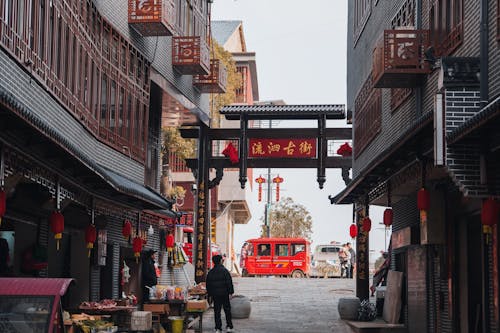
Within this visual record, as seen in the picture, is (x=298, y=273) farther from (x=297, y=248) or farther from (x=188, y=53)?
(x=188, y=53)

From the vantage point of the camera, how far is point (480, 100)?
15.5m

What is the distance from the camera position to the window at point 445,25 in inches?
715

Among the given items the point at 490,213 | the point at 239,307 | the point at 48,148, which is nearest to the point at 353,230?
the point at 239,307

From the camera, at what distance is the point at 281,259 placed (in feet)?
204

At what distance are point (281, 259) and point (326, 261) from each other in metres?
2.92

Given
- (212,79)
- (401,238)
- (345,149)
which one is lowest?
(401,238)

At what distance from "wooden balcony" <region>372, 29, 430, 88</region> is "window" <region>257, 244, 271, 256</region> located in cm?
4203

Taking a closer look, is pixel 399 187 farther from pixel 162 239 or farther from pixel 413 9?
pixel 162 239

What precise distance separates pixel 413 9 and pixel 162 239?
15.1 m

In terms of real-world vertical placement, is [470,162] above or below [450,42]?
below

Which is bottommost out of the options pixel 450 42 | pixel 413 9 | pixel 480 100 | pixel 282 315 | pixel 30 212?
pixel 282 315

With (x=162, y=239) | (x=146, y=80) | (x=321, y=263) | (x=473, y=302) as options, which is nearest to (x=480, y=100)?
(x=473, y=302)

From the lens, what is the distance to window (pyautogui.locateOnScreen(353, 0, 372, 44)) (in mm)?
29333

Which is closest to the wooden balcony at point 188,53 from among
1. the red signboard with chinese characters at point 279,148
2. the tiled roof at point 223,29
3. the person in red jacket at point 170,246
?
the red signboard with chinese characters at point 279,148
